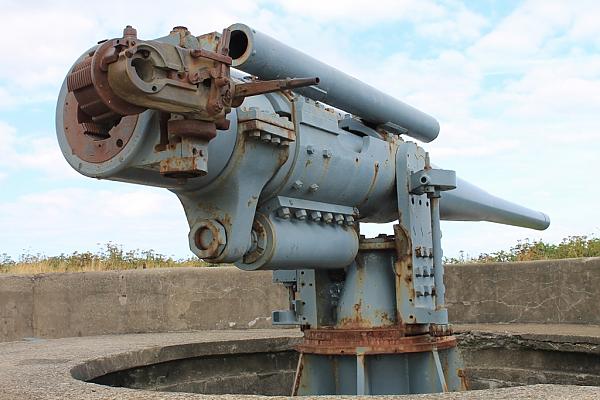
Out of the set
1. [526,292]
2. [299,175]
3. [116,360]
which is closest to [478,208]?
[526,292]

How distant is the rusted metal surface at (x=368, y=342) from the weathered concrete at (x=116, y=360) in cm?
131

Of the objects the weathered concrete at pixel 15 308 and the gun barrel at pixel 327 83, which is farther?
the weathered concrete at pixel 15 308

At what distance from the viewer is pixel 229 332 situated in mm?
6930

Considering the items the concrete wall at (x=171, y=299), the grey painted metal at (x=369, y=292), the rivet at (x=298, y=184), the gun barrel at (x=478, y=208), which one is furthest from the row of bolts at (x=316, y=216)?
the concrete wall at (x=171, y=299)

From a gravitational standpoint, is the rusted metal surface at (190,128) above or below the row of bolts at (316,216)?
above

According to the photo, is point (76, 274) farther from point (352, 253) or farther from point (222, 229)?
point (222, 229)

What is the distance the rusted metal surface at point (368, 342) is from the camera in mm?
4301

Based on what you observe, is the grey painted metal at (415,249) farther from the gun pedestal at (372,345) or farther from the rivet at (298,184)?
the rivet at (298,184)

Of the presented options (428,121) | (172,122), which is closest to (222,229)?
(172,122)

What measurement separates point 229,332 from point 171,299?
2.54ft

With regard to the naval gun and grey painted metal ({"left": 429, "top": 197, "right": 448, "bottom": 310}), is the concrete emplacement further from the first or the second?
grey painted metal ({"left": 429, "top": 197, "right": 448, "bottom": 310})

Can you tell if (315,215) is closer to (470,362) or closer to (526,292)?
(470,362)

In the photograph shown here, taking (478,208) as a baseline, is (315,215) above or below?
below

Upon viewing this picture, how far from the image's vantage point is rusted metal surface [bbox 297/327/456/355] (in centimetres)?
430
